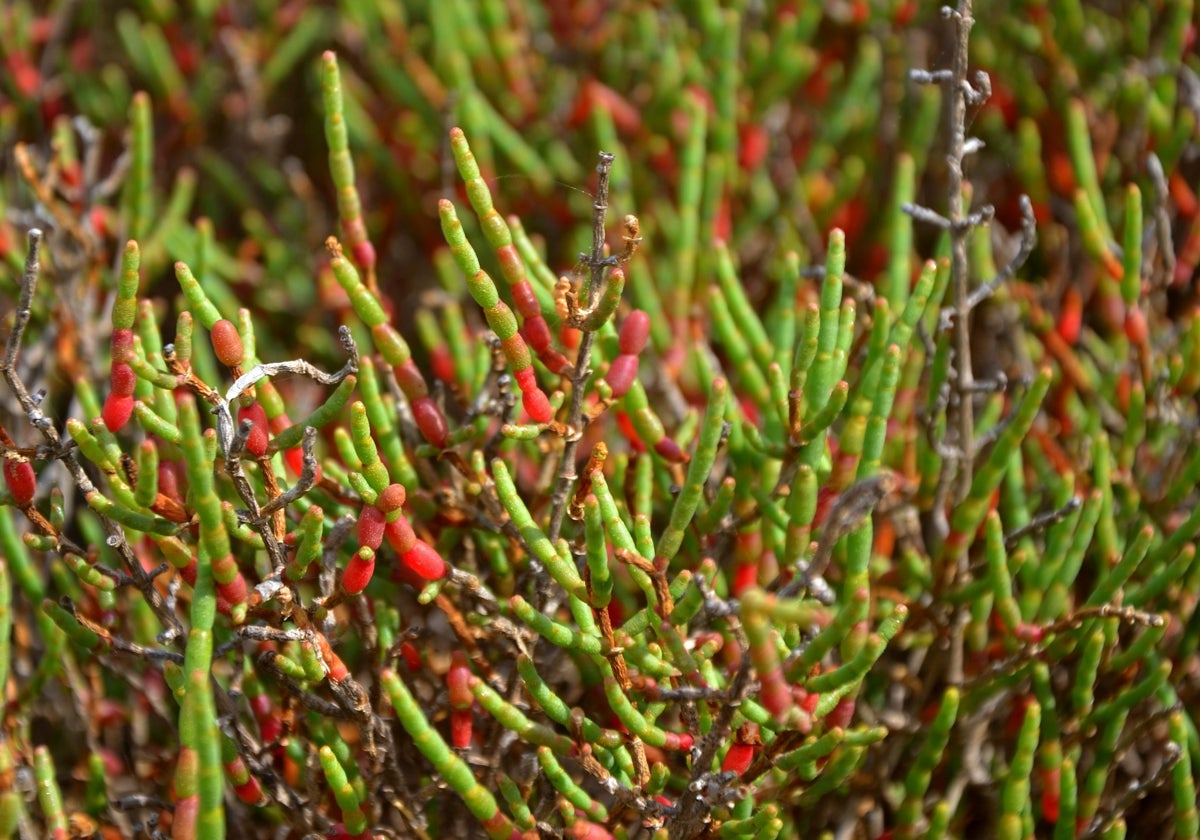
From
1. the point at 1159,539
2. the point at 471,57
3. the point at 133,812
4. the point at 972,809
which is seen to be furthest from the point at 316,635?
the point at 471,57

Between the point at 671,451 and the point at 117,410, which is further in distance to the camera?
the point at 671,451

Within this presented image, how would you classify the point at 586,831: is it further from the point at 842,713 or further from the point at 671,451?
the point at 671,451

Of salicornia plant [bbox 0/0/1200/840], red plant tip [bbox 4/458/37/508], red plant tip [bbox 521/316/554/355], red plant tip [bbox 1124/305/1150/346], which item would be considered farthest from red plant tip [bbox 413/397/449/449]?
red plant tip [bbox 1124/305/1150/346]

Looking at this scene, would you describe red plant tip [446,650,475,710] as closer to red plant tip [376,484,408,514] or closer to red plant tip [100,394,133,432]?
red plant tip [376,484,408,514]

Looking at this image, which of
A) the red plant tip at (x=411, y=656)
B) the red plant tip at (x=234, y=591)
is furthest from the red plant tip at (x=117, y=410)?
the red plant tip at (x=411, y=656)

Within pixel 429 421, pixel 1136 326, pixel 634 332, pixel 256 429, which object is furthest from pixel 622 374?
pixel 1136 326

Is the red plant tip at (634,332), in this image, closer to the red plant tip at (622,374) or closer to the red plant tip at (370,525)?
the red plant tip at (622,374)
